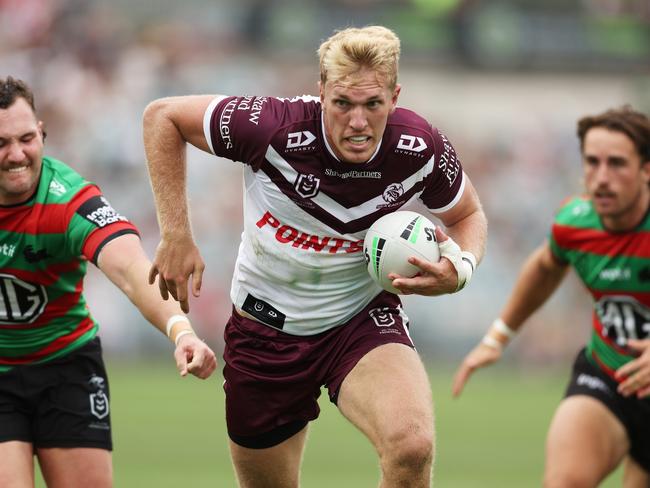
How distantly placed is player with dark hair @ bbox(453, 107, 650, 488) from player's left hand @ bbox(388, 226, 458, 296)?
1674 millimetres

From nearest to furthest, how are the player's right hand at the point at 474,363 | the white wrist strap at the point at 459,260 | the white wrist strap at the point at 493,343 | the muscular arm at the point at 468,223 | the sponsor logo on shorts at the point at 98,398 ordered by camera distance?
the white wrist strap at the point at 459,260, the muscular arm at the point at 468,223, the sponsor logo on shorts at the point at 98,398, the player's right hand at the point at 474,363, the white wrist strap at the point at 493,343

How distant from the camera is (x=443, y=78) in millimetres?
25469

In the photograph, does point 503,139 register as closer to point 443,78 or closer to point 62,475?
point 443,78

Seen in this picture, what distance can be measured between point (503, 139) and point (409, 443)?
748 inches

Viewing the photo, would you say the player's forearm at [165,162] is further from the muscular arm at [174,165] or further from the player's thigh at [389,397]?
the player's thigh at [389,397]

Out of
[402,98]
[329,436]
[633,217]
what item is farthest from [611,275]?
[402,98]

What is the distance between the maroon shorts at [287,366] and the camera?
21.4ft

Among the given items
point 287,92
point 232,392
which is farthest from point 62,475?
point 287,92

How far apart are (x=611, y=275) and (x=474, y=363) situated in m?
1.13

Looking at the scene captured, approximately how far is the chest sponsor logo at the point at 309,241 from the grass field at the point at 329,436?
5195 millimetres

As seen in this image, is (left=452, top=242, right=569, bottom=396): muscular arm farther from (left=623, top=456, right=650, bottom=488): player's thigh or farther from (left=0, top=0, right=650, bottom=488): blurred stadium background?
(left=0, top=0, right=650, bottom=488): blurred stadium background

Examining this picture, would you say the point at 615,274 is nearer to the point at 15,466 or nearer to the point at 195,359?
the point at 195,359

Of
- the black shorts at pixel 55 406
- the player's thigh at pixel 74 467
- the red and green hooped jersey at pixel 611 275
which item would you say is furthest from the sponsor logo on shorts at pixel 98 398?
the red and green hooped jersey at pixel 611 275

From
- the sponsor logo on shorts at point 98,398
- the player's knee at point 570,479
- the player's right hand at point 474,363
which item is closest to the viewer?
the sponsor logo on shorts at point 98,398
